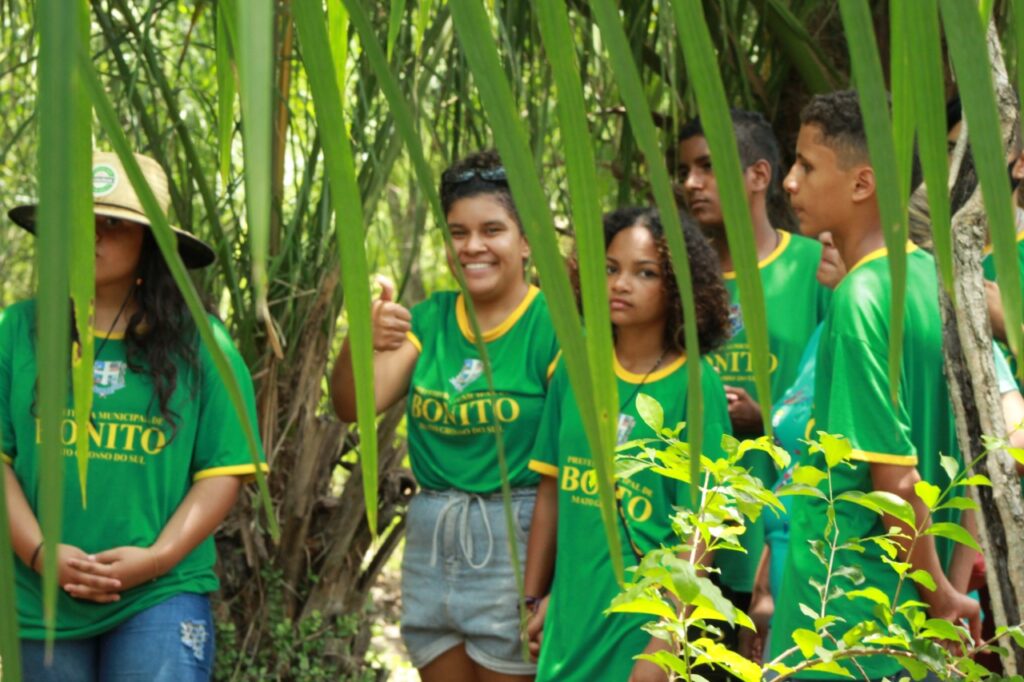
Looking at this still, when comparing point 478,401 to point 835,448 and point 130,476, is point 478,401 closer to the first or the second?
point 130,476

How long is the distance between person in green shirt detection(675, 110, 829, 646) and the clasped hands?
3.05 feet

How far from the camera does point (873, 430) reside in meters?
1.92

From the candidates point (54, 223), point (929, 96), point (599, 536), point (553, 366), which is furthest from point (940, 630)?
point (553, 366)

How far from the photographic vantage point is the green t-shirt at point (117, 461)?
2.37 meters

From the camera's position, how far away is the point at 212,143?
2980 millimetres

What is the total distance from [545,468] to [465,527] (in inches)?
8.8

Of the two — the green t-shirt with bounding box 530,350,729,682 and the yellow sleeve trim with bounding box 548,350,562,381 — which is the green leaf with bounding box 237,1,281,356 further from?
the yellow sleeve trim with bounding box 548,350,562,381

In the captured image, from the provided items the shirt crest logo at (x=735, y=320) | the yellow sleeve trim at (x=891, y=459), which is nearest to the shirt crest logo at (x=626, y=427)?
the shirt crest logo at (x=735, y=320)

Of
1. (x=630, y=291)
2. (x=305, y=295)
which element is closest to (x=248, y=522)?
(x=305, y=295)

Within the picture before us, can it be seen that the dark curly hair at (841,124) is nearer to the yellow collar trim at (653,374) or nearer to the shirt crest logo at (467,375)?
the yellow collar trim at (653,374)

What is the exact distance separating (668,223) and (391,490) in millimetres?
2682

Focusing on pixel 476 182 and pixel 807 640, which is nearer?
pixel 807 640

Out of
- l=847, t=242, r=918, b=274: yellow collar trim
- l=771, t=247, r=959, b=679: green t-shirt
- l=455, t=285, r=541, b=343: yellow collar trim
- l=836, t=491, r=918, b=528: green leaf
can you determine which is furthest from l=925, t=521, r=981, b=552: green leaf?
l=455, t=285, r=541, b=343: yellow collar trim

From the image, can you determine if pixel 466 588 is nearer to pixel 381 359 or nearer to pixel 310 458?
pixel 381 359
